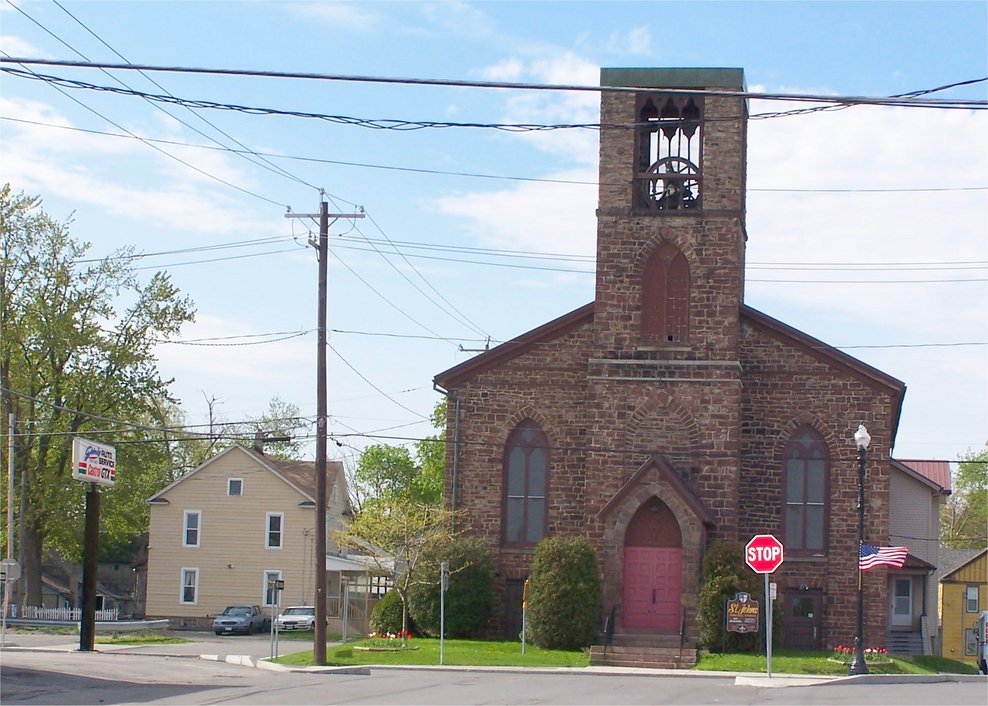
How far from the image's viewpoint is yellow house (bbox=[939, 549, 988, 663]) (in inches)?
2532

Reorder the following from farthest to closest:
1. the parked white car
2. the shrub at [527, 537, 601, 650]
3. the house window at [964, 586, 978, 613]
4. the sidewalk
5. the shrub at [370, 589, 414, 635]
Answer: the house window at [964, 586, 978, 613], the parked white car, the shrub at [370, 589, 414, 635], the shrub at [527, 537, 601, 650], the sidewalk

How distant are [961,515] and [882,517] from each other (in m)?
58.6

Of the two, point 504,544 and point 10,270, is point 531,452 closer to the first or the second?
point 504,544

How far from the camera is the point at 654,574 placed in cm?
3759

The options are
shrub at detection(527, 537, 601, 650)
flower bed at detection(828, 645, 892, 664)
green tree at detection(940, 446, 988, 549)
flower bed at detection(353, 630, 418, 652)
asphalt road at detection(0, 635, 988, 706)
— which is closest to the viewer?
asphalt road at detection(0, 635, 988, 706)

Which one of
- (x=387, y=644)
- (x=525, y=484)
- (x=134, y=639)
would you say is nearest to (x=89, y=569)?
(x=134, y=639)

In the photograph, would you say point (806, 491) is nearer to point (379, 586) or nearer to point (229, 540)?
point (379, 586)

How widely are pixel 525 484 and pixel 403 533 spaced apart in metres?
4.26

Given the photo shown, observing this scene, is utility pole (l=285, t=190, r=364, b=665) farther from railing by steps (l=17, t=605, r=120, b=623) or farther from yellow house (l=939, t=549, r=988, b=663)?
yellow house (l=939, t=549, r=988, b=663)

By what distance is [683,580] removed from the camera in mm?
36750

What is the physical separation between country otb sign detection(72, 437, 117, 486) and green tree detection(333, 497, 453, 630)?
22.8 feet

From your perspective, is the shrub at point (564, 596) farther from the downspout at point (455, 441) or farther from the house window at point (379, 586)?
the house window at point (379, 586)

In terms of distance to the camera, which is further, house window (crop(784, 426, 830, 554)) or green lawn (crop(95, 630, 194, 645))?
green lawn (crop(95, 630, 194, 645))

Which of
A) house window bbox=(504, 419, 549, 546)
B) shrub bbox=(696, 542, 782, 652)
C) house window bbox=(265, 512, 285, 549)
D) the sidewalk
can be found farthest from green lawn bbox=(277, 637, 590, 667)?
house window bbox=(265, 512, 285, 549)
